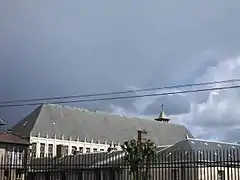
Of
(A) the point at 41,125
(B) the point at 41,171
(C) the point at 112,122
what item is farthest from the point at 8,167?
(C) the point at 112,122

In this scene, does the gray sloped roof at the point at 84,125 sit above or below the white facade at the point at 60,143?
above

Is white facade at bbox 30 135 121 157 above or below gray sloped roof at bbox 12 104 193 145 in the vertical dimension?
below

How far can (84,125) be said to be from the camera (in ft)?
359

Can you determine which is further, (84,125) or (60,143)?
(84,125)

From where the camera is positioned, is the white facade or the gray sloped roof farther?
the gray sloped roof

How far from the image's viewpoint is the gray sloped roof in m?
103

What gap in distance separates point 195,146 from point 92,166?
1538 inches

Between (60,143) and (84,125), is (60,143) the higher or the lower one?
the lower one

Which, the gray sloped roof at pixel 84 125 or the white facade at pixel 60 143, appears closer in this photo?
the white facade at pixel 60 143

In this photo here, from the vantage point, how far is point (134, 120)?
11931 centimetres

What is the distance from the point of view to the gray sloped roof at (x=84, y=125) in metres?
103

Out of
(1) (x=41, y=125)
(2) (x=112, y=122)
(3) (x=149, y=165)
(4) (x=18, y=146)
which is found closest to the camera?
(3) (x=149, y=165)

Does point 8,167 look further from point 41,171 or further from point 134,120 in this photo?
point 134,120

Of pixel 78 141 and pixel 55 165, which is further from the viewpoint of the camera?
pixel 78 141
